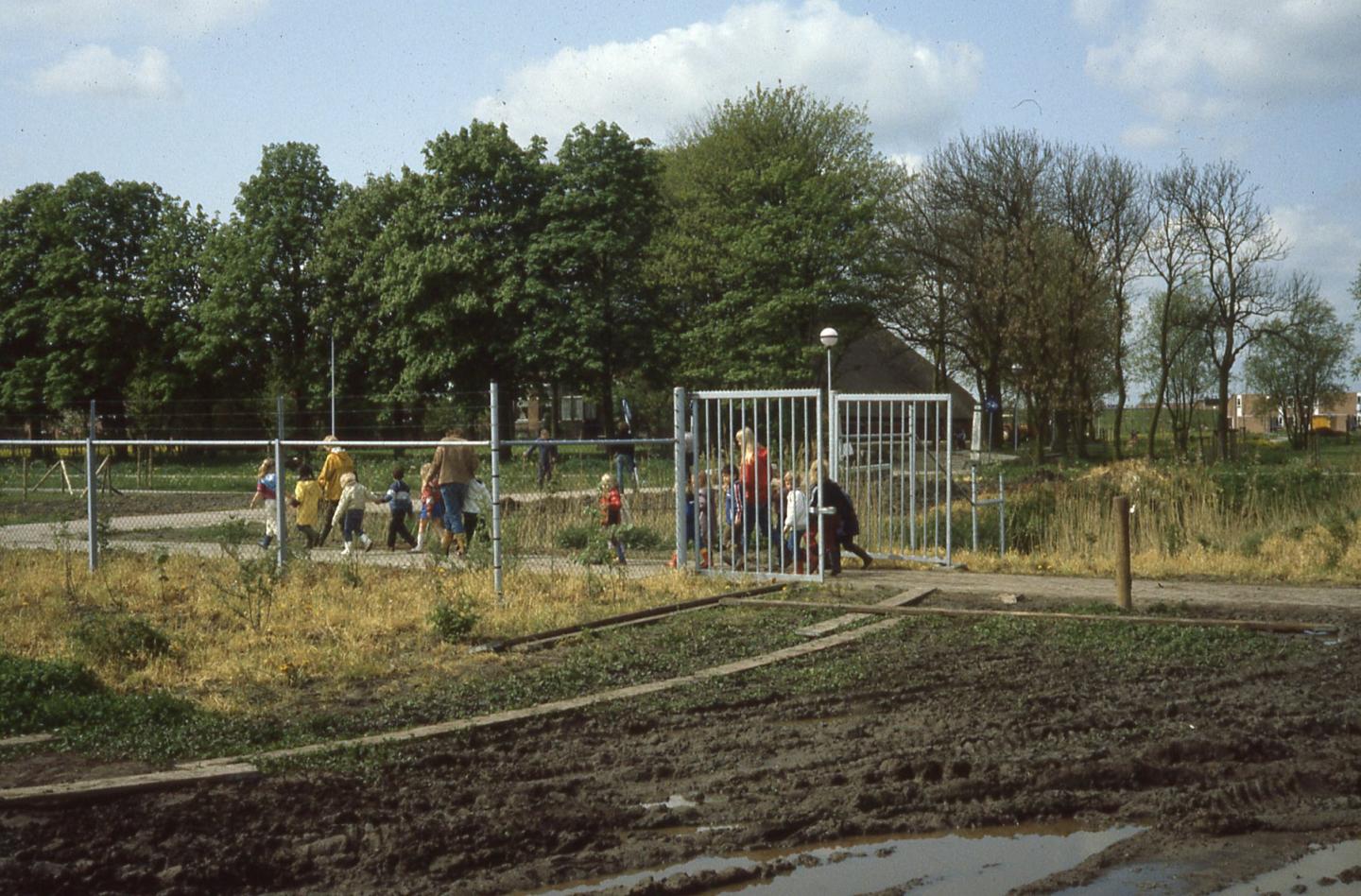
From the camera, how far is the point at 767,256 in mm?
50750

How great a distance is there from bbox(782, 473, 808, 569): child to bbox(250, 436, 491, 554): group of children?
4.23 meters

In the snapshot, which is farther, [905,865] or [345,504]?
[345,504]

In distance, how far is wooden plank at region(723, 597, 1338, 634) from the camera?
1130cm

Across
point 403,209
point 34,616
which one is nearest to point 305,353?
point 403,209

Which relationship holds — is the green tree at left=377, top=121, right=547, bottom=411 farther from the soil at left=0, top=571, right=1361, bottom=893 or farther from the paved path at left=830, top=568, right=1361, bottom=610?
the soil at left=0, top=571, right=1361, bottom=893

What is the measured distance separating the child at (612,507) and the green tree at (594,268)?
102 ft

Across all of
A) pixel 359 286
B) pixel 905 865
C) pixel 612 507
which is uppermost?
pixel 359 286

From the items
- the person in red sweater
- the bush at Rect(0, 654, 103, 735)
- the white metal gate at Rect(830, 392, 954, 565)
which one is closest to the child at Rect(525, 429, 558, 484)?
the person in red sweater

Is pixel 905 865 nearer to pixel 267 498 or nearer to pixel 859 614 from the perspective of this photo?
pixel 859 614

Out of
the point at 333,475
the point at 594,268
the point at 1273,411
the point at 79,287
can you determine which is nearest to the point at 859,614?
the point at 333,475

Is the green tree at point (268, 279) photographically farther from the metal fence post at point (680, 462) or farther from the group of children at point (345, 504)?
the metal fence post at point (680, 462)

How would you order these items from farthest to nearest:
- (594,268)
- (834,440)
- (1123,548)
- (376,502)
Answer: (594,268) → (376,502) → (834,440) → (1123,548)

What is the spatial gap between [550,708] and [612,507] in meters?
7.84

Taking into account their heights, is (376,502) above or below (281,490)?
below
